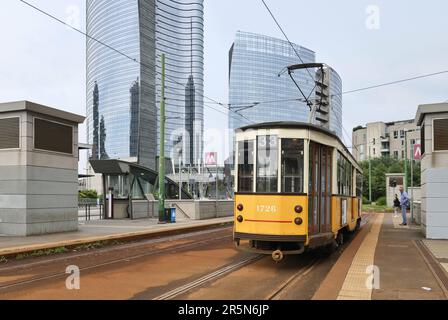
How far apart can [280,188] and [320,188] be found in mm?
1300

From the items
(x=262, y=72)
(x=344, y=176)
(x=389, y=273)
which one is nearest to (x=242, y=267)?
(x=389, y=273)

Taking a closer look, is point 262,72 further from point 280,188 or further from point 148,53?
point 280,188

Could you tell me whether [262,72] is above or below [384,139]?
below

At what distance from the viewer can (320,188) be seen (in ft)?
33.7

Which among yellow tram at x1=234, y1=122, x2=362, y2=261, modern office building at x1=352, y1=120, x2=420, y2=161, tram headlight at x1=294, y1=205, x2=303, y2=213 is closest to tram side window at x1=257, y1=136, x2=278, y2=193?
yellow tram at x1=234, y1=122, x2=362, y2=261

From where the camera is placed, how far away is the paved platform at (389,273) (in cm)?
730

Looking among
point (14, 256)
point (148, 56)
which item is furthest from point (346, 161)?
point (148, 56)

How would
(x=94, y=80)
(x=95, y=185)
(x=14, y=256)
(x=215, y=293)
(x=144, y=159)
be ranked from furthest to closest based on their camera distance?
1. (x=95, y=185)
2. (x=144, y=159)
3. (x=94, y=80)
4. (x=14, y=256)
5. (x=215, y=293)

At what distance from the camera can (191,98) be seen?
2841 cm

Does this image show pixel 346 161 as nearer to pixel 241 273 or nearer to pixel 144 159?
pixel 241 273

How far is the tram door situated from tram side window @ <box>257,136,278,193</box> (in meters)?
0.80

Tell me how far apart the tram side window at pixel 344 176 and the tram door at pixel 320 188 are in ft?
3.80

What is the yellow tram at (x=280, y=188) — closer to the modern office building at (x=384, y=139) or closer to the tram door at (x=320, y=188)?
the tram door at (x=320, y=188)
